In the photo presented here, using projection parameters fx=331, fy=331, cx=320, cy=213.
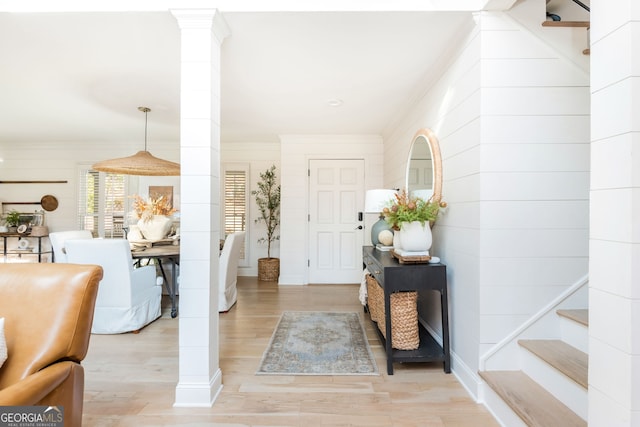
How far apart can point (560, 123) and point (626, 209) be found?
3.87ft

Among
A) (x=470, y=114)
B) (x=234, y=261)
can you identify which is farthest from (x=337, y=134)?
(x=470, y=114)

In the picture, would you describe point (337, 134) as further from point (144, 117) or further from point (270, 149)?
point (144, 117)

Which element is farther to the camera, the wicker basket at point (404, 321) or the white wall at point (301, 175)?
the white wall at point (301, 175)

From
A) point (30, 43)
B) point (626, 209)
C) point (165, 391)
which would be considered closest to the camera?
point (626, 209)

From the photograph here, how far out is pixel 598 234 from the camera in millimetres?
1123

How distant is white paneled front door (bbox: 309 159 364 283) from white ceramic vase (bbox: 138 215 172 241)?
2142mm

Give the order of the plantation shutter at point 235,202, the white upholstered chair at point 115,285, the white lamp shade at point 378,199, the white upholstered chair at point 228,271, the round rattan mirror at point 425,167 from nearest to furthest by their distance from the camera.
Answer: the round rattan mirror at point 425,167, the white upholstered chair at point 115,285, the white lamp shade at point 378,199, the white upholstered chair at point 228,271, the plantation shutter at point 235,202

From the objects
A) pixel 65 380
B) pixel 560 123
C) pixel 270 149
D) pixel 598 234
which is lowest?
pixel 65 380

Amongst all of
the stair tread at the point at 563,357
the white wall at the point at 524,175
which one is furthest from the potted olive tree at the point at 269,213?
the stair tread at the point at 563,357

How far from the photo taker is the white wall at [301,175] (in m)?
5.21

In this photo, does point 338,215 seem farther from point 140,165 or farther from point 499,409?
point 499,409

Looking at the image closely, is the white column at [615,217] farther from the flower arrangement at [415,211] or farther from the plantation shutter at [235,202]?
the plantation shutter at [235,202]

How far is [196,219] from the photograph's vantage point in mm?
1927

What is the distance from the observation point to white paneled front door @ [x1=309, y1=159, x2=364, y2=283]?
525cm
